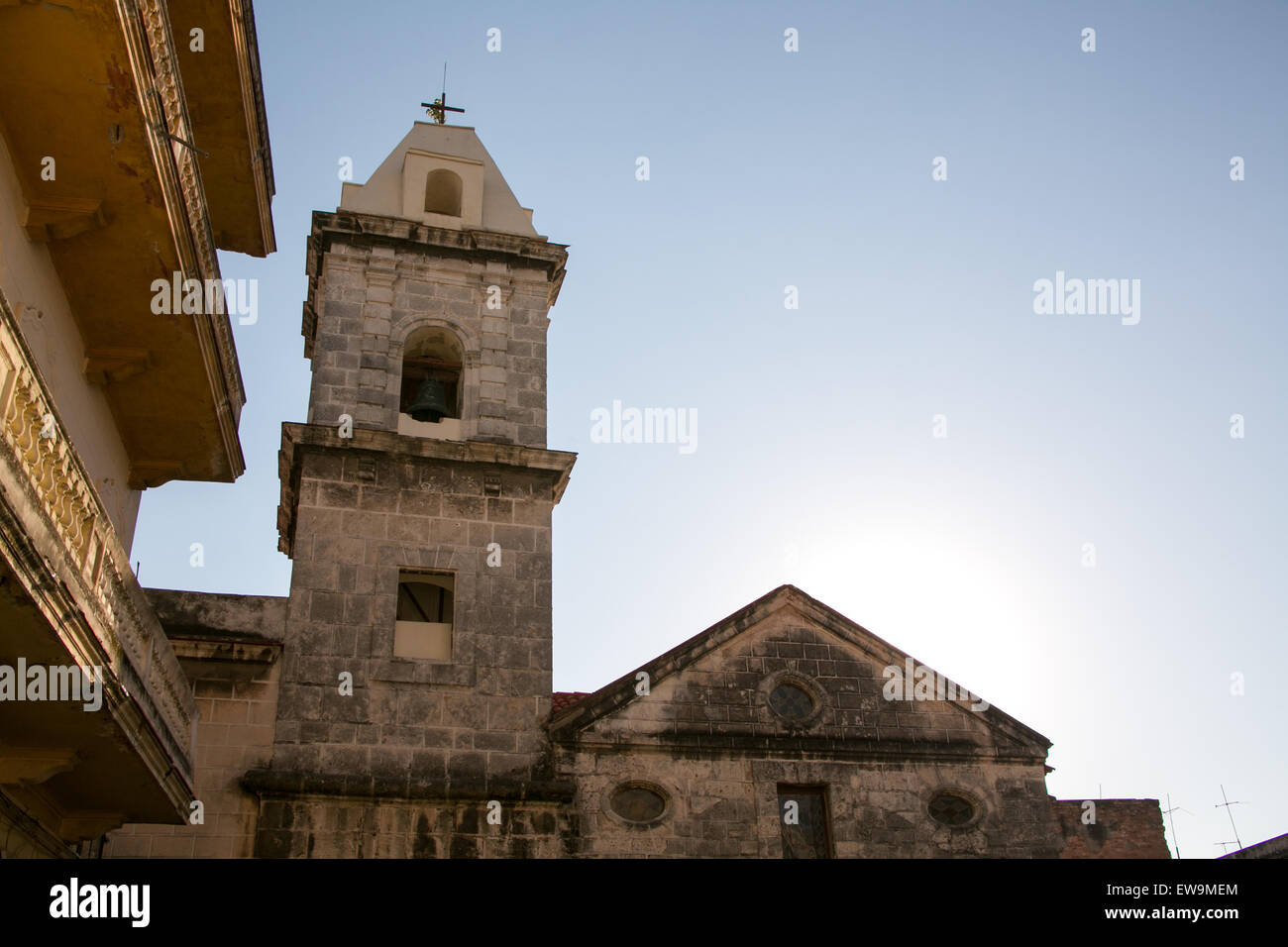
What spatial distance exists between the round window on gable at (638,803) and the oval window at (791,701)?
1969mm

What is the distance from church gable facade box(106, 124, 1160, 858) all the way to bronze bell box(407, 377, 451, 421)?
32 millimetres

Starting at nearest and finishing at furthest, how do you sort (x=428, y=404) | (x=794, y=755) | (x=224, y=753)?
(x=224, y=753) → (x=794, y=755) → (x=428, y=404)

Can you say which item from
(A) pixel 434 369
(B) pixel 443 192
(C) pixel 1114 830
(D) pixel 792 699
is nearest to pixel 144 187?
(A) pixel 434 369

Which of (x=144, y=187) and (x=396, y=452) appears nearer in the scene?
(x=144, y=187)

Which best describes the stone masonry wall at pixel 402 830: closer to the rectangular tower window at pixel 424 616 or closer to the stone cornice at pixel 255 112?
the rectangular tower window at pixel 424 616

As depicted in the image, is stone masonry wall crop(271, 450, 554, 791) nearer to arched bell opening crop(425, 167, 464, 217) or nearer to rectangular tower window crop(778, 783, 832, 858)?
rectangular tower window crop(778, 783, 832, 858)

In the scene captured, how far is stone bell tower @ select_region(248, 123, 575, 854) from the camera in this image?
562 inches

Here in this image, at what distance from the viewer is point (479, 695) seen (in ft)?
48.7

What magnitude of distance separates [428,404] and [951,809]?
28.4 ft

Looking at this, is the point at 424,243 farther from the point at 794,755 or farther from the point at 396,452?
the point at 794,755

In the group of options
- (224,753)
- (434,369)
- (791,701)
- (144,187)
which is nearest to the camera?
(144,187)

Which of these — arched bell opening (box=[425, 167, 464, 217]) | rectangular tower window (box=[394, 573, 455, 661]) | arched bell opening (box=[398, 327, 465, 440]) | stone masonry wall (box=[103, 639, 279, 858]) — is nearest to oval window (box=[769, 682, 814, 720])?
rectangular tower window (box=[394, 573, 455, 661])
